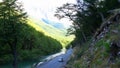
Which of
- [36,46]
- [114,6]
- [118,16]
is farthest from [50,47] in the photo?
[118,16]

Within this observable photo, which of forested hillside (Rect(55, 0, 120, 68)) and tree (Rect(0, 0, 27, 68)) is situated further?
tree (Rect(0, 0, 27, 68))

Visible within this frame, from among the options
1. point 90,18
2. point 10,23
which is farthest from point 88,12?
point 10,23

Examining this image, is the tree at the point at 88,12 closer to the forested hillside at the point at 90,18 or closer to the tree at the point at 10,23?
the forested hillside at the point at 90,18

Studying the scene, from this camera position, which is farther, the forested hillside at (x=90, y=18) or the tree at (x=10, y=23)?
the tree at (x=10, y=23)

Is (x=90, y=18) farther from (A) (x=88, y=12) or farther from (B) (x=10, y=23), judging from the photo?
(B) (x=10, y=23)

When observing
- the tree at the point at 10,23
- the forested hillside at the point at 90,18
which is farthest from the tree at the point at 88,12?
the tree at the point at 10,23

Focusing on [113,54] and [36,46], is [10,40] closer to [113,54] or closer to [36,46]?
[113,54]

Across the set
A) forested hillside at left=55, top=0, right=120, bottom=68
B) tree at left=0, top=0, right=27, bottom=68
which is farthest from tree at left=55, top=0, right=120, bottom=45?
tree at left=0, top=0, right=27, bottom=68

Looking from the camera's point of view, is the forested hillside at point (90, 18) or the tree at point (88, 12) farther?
the tree at point (88, 12)

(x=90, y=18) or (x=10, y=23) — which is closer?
(x=10, y=23)

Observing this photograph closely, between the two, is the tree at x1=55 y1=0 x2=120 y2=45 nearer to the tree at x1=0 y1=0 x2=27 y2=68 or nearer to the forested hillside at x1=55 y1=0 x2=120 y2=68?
the forested hillside at x1=55 y1=0 x2=120 y2=68

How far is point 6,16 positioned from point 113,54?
2980 centimetres

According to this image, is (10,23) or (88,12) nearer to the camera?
(10,23)

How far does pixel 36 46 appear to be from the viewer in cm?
16225
